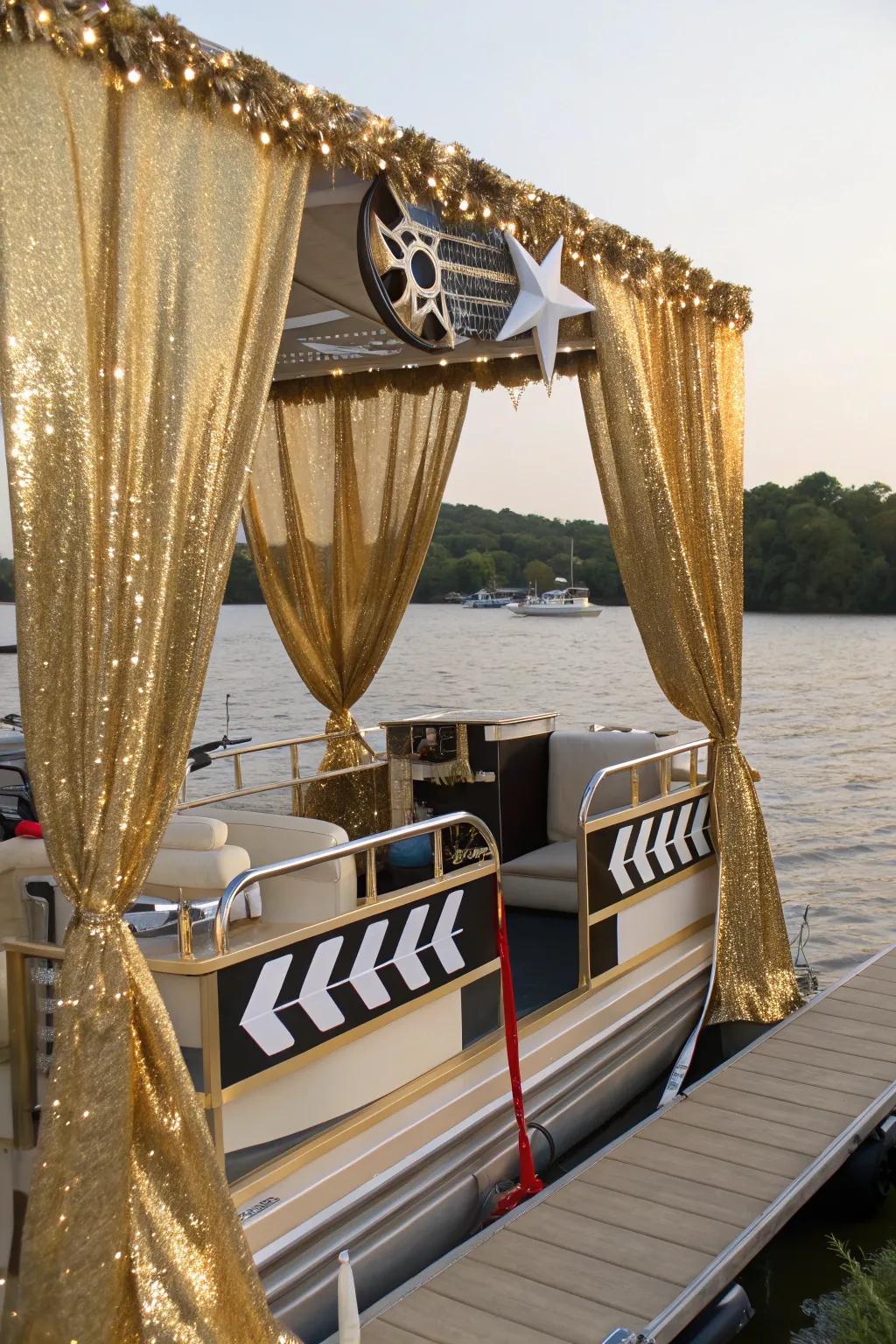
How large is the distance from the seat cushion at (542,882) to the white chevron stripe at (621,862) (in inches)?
28.2

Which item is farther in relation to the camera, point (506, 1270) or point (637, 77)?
point (637, 77)

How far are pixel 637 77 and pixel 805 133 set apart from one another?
182 centimetres

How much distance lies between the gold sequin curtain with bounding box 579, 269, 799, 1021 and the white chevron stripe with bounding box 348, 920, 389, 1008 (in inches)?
72.4

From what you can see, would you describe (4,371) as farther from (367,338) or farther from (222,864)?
(367,338)

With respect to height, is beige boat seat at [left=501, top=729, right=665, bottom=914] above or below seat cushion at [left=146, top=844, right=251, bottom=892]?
below

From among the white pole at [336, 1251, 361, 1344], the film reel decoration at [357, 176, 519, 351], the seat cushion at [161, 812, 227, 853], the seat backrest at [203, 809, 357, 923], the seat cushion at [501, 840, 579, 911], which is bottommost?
the white pole at [336, 1251, 361, 1344]

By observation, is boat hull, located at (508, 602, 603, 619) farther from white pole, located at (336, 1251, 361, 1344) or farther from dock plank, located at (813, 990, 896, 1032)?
white pole, located at (336, 1251, 361, 1344)

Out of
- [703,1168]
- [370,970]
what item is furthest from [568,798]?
[370,970]

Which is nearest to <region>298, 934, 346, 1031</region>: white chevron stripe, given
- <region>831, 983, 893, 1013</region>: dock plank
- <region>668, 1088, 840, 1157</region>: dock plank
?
<region>668, 1088, 840, 1157</region>: dock plank

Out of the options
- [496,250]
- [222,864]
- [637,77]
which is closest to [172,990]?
[222,864]

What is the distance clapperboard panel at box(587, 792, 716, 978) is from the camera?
4105 millimetres

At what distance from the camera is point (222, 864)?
2.95m

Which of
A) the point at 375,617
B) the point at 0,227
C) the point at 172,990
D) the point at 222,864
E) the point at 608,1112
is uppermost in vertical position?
the point at 0,227

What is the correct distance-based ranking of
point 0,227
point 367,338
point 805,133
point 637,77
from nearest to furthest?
point 0,227 < point 367,338 < point 637,77 < point 805,133
